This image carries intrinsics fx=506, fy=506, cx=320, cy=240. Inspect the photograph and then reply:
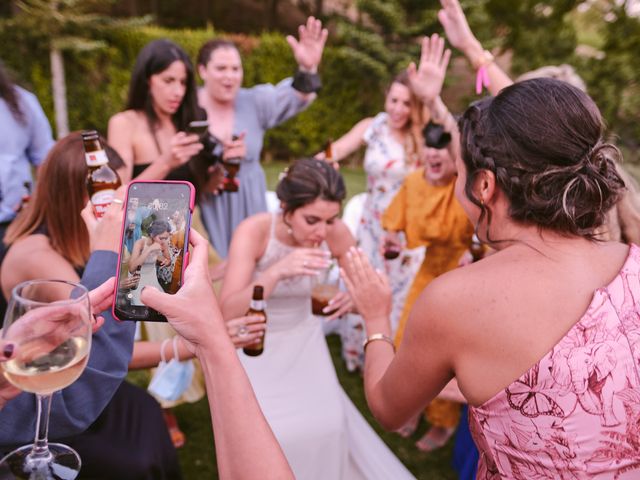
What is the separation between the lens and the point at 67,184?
2.22m

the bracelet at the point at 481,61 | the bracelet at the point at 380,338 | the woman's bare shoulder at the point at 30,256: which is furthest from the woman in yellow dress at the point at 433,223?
the woman's bare shoulder at the point at 30,256

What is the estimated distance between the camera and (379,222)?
416 centimetres

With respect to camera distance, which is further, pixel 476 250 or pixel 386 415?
pixel 476 250

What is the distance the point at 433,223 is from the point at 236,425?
2.24 metres

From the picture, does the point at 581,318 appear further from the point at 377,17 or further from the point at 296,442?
the point at 377,17

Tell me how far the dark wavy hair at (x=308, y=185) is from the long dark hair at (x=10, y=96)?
1908mm

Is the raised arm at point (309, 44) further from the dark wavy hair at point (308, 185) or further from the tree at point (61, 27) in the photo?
the tree at point (61, 27)

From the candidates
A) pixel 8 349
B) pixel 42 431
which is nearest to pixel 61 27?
pixel 42 431

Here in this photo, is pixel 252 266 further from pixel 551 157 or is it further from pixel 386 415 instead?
pixel 551 157

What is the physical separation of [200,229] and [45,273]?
142cm

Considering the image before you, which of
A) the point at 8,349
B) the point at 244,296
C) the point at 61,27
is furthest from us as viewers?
the point at 61,27

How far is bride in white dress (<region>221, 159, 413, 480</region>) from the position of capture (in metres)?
2.53

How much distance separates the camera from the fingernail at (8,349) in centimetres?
104

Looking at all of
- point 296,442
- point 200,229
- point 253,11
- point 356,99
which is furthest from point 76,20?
point 253,11
